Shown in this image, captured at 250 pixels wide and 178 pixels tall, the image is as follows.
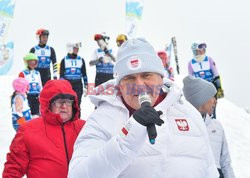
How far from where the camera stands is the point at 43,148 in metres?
2.67

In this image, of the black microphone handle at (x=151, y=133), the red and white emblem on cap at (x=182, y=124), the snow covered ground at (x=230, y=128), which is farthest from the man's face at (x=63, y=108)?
the snow covered ground at (x=230, y=128)

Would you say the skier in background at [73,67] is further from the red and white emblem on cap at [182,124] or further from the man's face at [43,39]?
the red and white emblem on cap at [182,124]

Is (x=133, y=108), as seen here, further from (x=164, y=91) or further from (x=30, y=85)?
(x=30, y=85)

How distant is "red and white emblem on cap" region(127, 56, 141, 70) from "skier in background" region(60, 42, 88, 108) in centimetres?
724

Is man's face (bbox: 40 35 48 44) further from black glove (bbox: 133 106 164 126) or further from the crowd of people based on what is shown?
black glove (bbox: 133 106 164 126)

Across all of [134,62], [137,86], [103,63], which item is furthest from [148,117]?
[103,63]

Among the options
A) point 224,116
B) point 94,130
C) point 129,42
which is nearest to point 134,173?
point 94,130

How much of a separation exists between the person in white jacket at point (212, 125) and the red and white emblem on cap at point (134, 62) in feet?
5.18

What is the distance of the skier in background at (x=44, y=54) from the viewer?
31.9ft

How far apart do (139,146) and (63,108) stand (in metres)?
1.63

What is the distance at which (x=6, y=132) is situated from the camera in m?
8.73

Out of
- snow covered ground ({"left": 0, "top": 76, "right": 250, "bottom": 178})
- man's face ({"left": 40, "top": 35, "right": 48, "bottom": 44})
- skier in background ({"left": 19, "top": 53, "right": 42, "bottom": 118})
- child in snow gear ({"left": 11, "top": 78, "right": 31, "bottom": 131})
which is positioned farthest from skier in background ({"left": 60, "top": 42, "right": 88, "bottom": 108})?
child in snow gear ({"left": 11, "top": 78, "right": 31, "bottom": 131})

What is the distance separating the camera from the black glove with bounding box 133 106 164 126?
4.53 ft

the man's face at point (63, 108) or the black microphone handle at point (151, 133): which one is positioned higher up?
the black microphone handle at point (151, 133)
